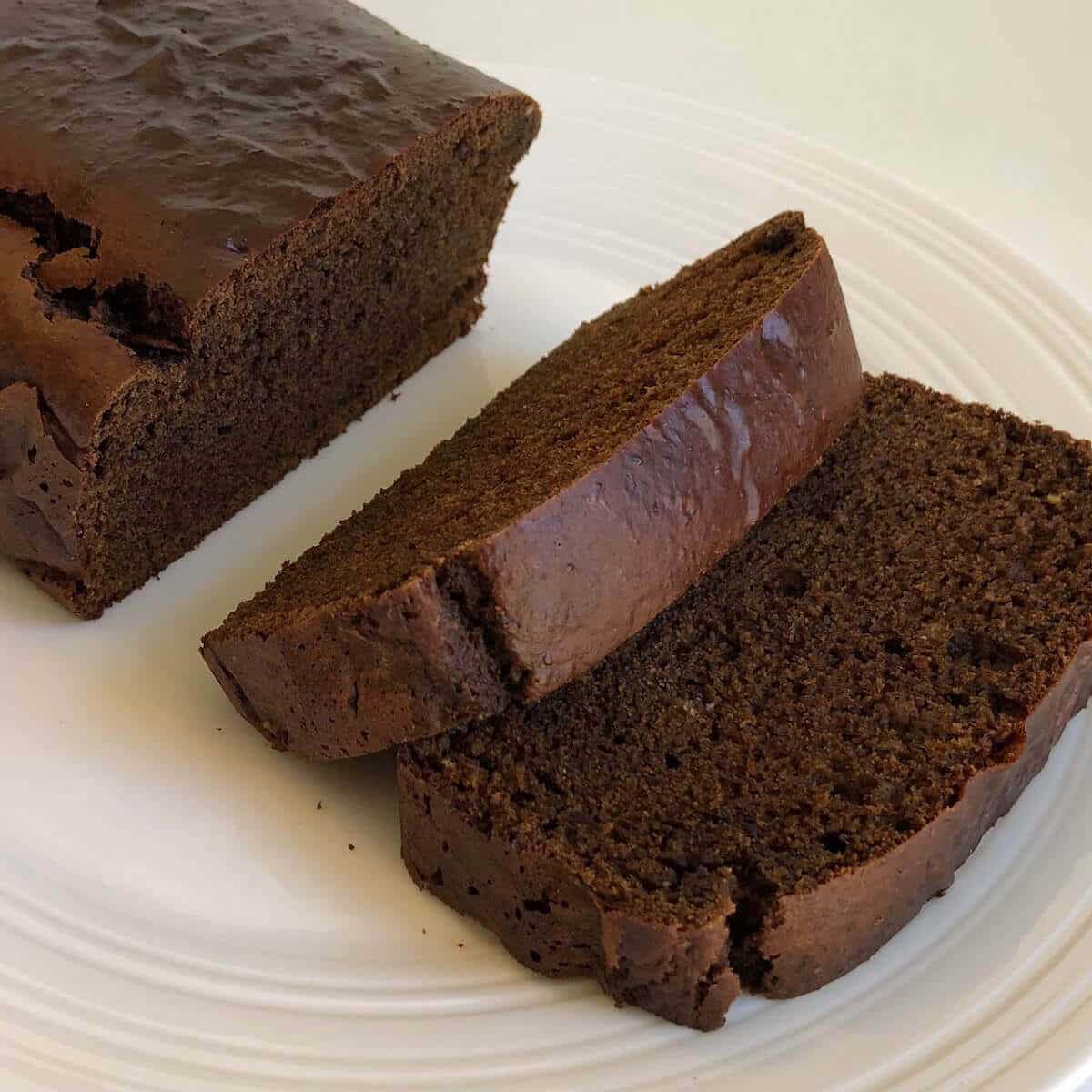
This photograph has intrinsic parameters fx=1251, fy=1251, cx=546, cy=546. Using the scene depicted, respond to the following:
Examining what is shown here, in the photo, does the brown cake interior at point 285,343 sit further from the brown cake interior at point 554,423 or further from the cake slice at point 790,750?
the cake slice at point 790,750

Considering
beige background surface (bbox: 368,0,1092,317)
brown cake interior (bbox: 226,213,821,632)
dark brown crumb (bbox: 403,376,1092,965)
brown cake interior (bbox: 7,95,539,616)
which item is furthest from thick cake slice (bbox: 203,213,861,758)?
beige background surface (bbox: 368,0,1092,317)

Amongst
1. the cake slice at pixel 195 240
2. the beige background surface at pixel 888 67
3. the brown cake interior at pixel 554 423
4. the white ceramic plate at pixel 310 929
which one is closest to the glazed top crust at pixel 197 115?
the cake slice at pixel 195 240

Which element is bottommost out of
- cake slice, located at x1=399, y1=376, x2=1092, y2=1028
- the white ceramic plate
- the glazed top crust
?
the white ceramic plate

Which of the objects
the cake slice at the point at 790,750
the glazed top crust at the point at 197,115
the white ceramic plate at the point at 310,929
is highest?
the glazed top crust at the point at 197,115

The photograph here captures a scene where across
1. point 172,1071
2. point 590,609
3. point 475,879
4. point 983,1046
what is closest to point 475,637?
point 590,609

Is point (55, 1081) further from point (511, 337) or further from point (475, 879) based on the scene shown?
point (511, 337)

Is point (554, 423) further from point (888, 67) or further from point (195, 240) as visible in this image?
point (888, 67)

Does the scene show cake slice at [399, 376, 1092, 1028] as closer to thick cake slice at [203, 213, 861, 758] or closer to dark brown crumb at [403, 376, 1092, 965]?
dark brown crumb at [403, 376, 1092, 965]

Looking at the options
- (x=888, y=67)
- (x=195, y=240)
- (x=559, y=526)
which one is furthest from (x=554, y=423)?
(x=888, y=67)
